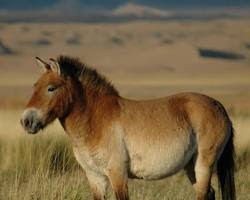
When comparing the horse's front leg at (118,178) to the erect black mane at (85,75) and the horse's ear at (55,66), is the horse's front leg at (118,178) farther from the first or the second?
the horse's ear at (55,66)

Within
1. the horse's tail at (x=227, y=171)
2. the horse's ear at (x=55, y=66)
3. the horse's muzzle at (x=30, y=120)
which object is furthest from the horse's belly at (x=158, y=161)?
the horse's ear at (x=55, y=66)

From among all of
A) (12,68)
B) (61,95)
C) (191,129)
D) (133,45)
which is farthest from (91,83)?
(133,45)

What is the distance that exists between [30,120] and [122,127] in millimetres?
1004

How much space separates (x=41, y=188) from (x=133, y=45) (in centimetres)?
8225

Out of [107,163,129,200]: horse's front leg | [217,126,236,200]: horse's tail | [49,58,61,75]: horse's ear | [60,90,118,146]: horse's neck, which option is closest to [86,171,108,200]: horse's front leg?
[107,163,129,200]: horse's front leg

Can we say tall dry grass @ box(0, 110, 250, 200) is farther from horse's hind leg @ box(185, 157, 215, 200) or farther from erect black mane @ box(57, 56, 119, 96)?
erect black mane @ box(57, 56, 119, 96)

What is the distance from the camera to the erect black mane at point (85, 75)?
354 inches

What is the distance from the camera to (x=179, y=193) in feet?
36.7

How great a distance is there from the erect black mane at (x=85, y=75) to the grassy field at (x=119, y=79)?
→ 5.02 ft

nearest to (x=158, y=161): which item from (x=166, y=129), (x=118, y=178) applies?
(x=166, y=129)

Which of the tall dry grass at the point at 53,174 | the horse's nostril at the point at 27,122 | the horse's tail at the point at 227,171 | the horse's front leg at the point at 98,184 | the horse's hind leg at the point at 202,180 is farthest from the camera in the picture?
the tall dry grass at the point at 53,174

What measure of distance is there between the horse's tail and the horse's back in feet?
0.94

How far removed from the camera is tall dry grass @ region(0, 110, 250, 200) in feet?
33.5

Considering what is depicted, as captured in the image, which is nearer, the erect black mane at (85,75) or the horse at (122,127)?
the horse at (122,127)
